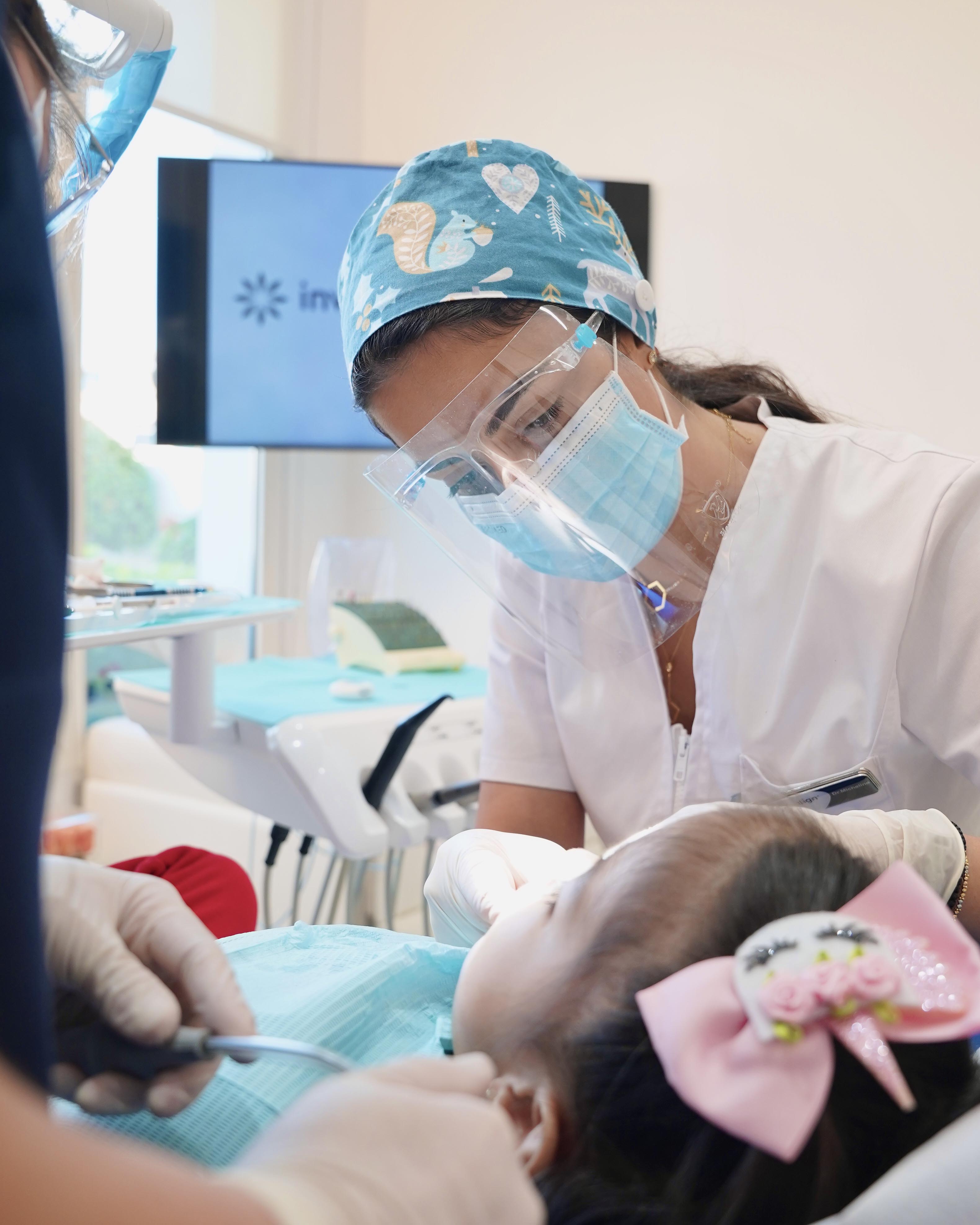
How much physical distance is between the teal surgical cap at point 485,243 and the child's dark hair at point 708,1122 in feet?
2.33

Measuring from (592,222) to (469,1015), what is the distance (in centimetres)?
91

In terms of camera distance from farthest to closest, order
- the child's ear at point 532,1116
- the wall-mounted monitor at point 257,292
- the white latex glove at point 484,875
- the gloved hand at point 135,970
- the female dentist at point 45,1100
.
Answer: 1. the wall-mounted monitor at point 257,292
2. the white latex glove at point 484,875
3. the child's ear at point 532,1116
4. the gloved hand at point 135,970
5. the female dentist at point 45,1100

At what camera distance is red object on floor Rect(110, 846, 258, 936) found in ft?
3.99

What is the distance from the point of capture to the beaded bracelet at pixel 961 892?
981 mm

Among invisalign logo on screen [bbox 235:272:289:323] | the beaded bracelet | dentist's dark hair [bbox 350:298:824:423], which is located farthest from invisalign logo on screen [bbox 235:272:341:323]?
the beaded bracelet

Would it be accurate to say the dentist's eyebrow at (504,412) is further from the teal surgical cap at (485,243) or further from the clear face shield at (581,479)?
the teal surgical cap at (485,243)

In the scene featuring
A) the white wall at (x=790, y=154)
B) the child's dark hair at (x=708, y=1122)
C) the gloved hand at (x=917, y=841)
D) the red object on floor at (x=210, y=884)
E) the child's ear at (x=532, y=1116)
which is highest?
the white wall at (x=790, y=154)

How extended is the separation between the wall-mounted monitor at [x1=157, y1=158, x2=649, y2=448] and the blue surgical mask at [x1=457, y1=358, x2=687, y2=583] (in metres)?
1.63

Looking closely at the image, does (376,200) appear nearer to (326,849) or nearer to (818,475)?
(818,475)

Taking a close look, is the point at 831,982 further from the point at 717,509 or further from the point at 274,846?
the point at 274,846

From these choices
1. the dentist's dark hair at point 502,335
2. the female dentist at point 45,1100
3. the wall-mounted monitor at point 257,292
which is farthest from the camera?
the wall-mounted monitor at point 257,292

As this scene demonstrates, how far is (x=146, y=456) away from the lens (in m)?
3.20

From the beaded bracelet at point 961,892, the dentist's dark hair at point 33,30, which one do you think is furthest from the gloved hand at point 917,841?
the dentist's dark hair at point 33,30

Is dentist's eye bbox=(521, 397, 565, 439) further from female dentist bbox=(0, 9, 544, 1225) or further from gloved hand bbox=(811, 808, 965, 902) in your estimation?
female dentist bbox=(0, 9, 544, 1225)
